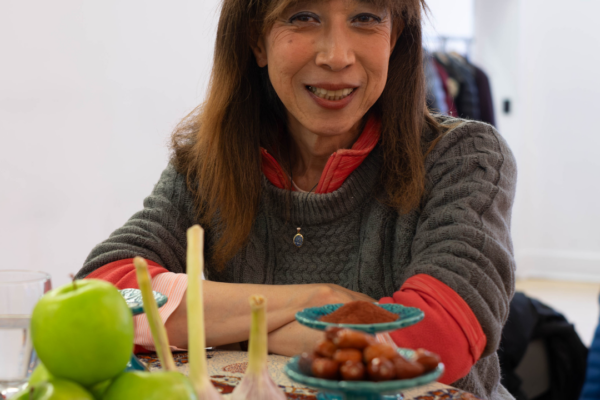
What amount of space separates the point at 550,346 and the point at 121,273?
1.50m

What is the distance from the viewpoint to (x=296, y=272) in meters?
1.39

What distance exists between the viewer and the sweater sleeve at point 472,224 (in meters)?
1.04

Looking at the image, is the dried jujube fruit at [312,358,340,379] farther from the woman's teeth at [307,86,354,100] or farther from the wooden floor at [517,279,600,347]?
the wooden floor at [517,279,600,347]

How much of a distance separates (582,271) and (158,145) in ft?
12.0

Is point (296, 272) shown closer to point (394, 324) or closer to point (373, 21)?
point (373, 21)

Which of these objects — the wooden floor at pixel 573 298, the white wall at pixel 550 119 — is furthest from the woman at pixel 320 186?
the white wall at pixel 550 119

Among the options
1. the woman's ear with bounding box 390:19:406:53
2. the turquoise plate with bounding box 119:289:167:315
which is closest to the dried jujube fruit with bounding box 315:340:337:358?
the turquoise plate with bounding box 119:289:167:315

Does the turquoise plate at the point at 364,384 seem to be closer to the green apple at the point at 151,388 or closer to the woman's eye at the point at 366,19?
the green apple at the point at 151,388

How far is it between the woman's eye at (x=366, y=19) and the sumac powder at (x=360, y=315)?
0.74 meters

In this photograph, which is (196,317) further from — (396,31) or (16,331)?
(396,31)

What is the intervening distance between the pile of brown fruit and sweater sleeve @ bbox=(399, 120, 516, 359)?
0.45 meters

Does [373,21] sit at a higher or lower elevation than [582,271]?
higher

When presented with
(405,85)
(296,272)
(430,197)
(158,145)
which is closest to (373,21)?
(405,85)

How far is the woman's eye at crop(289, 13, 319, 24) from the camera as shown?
1.25 metres
